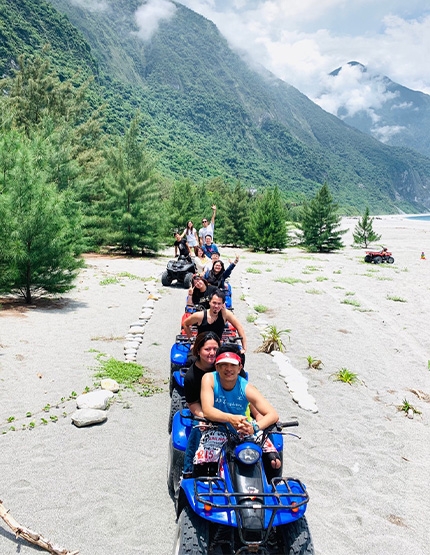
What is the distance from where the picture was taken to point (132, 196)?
918 inches

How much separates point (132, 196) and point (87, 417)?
1937cm

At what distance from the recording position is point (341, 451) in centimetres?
510

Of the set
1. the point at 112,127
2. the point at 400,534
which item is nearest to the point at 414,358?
the point at 400,534

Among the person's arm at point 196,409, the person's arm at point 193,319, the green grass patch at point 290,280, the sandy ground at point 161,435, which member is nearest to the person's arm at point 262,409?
the person's arm at point 196,409

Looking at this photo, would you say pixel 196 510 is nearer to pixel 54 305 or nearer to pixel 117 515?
pixel 117 515

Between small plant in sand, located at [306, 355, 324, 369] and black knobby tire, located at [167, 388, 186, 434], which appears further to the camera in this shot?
small plant in sand, located at [306, 355, 324, 369]

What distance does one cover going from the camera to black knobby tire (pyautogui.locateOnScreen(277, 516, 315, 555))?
2.80 meters

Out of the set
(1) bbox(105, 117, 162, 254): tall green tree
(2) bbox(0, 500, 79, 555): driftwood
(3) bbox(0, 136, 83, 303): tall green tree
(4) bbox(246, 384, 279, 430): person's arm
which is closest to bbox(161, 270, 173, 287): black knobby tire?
(3) bbox(0, 136, 83, 303): tall green tree

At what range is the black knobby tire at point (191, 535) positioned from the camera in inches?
107

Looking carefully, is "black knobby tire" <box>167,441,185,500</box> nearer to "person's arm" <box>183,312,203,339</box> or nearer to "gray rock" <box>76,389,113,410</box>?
"gray rock" <box>76,389,113,410</box>

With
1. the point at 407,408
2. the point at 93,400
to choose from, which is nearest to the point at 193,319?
the point at 93,400

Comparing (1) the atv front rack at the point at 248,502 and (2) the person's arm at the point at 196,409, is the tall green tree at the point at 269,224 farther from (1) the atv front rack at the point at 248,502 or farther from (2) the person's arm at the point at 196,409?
(1) the atv front rack at the point at 248,502

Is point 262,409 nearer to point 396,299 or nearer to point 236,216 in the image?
point 396,299

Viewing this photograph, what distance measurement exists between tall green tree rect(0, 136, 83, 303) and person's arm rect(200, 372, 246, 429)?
8746mm
